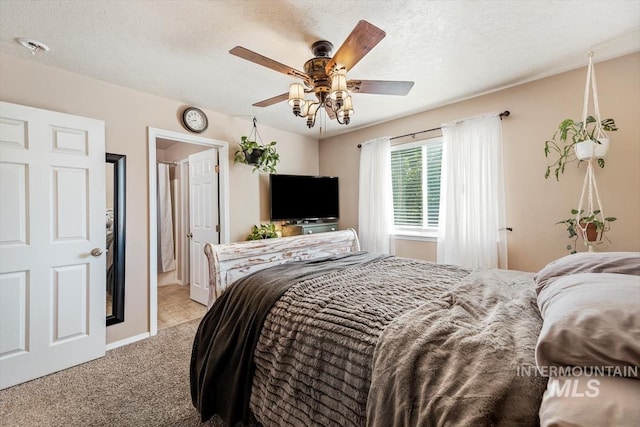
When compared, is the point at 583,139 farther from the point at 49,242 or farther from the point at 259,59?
the point at 49,242

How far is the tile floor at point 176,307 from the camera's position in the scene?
3.27 m

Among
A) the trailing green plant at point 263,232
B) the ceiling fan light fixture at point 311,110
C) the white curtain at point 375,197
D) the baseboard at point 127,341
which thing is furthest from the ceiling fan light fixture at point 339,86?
the baseboard at point 127,341

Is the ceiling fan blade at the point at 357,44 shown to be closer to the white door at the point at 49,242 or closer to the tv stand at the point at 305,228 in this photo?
the white door at the point at 49,242

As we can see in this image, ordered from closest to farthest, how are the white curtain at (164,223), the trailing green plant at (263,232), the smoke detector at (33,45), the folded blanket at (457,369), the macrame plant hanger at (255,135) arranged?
the folded blanket at (457,369) < the smoke detector at (33,45) < the trailing green plant at (263,232) < the macrame plant hanger at (255,135) < the white curtain at (164,223)

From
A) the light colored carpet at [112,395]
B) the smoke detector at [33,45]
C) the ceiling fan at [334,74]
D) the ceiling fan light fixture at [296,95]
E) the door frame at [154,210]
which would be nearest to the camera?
the ceiling fan at [334,74]

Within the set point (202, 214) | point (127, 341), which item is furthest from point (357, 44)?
point (127, 341)

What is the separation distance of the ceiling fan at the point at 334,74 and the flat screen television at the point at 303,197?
187cm

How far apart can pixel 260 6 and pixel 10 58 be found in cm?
212

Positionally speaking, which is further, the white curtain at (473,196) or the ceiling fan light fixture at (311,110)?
the white curtain at (473,196)

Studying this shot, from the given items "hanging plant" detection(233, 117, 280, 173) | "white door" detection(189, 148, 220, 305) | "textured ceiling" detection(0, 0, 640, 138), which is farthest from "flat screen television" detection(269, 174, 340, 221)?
"textured ceiling" detection(0, 0, 640, 138)

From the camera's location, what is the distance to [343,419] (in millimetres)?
1036

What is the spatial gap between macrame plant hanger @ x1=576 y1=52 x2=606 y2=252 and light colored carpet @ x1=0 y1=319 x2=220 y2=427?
3.11 meters

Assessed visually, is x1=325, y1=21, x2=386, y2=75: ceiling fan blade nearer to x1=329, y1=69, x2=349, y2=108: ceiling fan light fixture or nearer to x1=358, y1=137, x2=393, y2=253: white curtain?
x1=329, y1=69, x2=349, y2=108: ceiling fan light fixture

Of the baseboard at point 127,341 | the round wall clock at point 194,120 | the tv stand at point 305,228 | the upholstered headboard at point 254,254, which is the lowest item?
the baseboard at point 127,341
